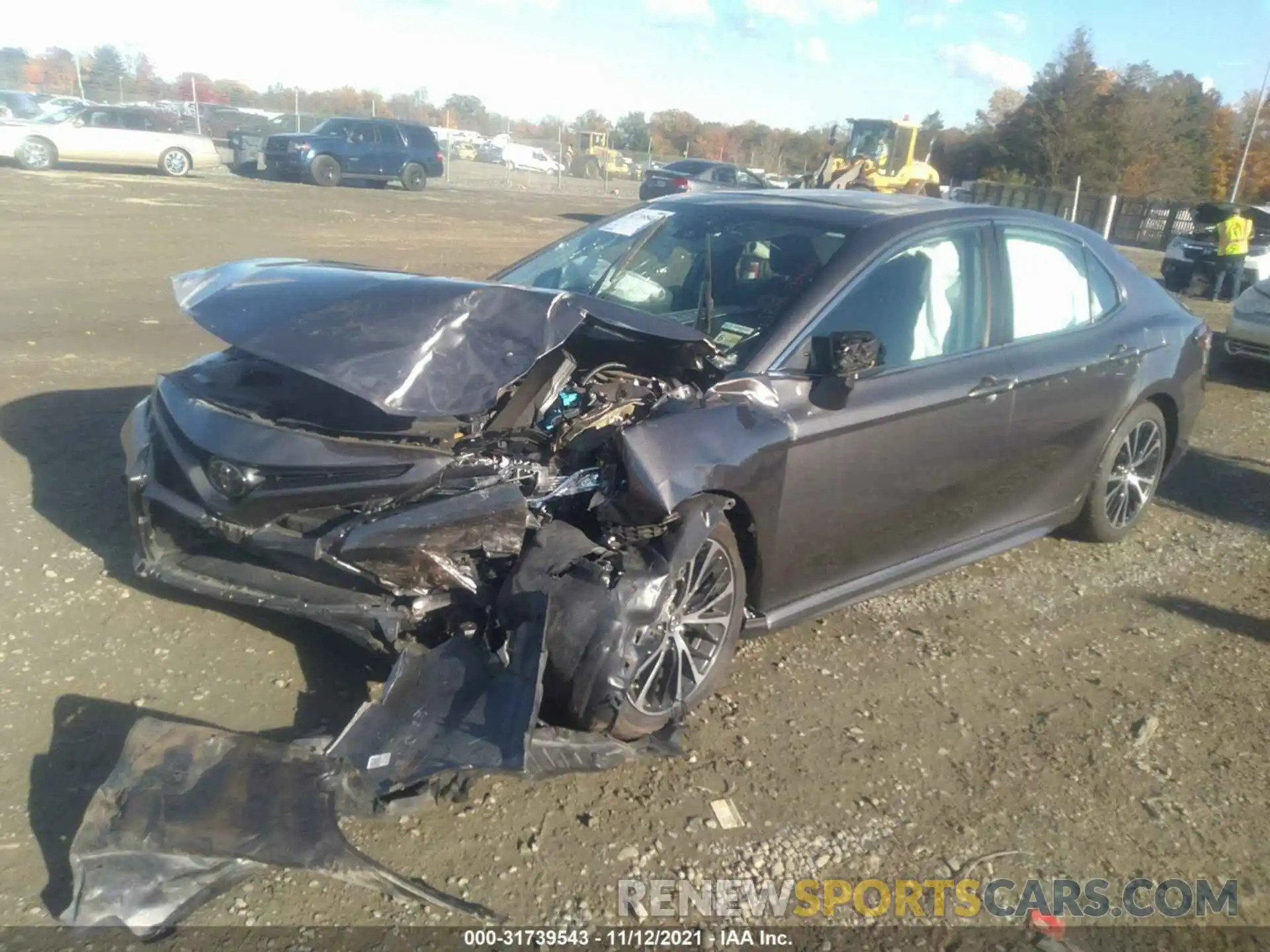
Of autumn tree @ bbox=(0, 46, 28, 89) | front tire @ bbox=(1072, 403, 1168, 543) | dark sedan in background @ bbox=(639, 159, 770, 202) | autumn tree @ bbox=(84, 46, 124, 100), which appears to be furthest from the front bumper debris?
autumn tree @ bbox=(0, 46, 28, 89)

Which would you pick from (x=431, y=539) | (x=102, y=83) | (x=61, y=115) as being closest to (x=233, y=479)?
(x=431, y=539)

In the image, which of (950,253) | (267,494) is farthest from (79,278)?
(950,253)

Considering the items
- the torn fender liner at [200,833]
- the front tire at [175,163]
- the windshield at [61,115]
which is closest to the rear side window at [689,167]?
the front tire at [175,163]

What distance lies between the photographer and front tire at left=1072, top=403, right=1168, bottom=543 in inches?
209

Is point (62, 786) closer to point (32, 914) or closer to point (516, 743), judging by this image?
point (32, 914)

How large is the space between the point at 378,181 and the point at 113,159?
22.6ft

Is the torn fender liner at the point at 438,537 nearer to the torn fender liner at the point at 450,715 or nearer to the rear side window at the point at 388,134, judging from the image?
the torn fender liner at the point at 450,715

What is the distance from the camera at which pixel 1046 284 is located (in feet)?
16.0

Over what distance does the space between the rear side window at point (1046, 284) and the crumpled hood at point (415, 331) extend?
177 cm

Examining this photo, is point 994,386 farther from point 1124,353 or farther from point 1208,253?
point 1208,253

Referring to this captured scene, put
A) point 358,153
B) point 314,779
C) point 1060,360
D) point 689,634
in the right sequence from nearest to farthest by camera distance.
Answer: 1. point 314,779
2. point 689,634
3. point 1060,360
4. point 358,153

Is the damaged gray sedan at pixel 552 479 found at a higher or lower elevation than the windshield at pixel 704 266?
lower

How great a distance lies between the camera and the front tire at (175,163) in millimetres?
25125

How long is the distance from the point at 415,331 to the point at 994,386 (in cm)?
246
